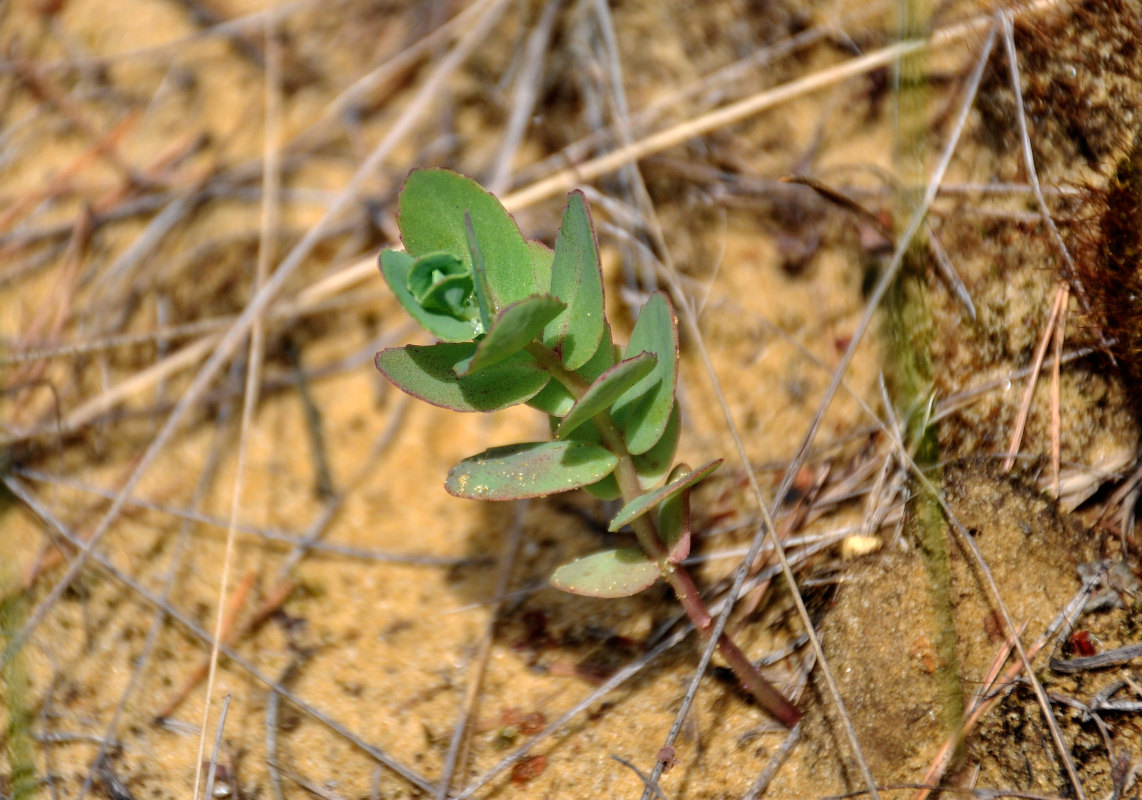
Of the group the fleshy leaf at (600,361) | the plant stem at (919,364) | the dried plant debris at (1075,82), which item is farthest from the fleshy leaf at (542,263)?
the dried plant debris at (1075,82)

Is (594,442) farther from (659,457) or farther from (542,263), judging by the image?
(542,263)

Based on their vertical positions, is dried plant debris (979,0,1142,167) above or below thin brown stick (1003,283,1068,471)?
above

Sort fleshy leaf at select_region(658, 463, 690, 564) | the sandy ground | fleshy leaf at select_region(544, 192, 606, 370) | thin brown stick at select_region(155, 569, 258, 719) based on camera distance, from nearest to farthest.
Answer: fleshy leaf at select_region(544, 192, 606, 370), fleshy leaf at select_region(658, 463, 690, 564), the sandy ground, thin brown stick at select_region(155, 569, 258, 719)

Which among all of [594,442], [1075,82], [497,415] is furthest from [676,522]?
[1075,82]

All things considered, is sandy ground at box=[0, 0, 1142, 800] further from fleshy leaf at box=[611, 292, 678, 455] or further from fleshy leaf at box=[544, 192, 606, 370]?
fleshy leaf at box=[544, 192, 606, 370]

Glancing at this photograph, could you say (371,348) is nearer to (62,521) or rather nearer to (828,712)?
(62,521)

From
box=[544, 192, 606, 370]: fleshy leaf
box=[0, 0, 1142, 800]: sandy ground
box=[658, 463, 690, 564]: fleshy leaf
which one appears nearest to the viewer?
box=[544, 192, 606, 370]: fleshy leaf

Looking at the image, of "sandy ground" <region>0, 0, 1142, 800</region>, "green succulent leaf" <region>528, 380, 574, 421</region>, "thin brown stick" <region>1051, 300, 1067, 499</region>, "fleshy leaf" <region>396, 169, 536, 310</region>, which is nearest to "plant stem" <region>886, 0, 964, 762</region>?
"sandy ground" <region>0, 0, 1142, 800</region>
